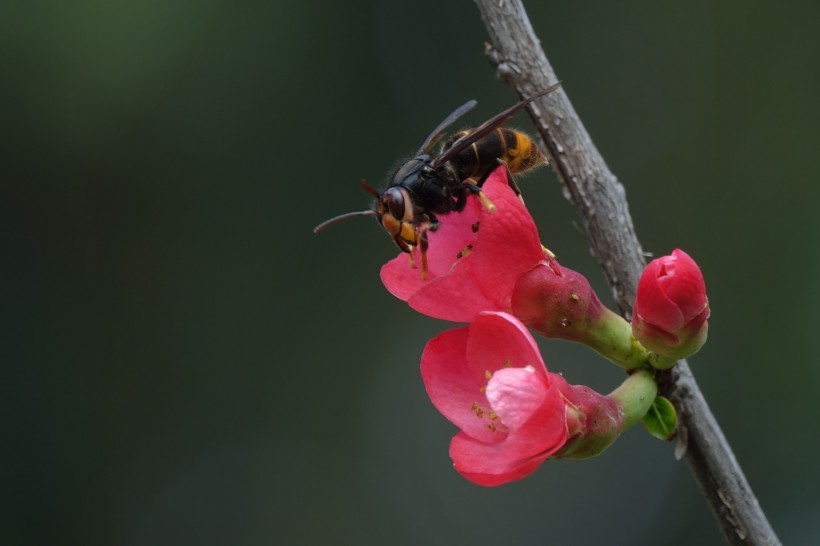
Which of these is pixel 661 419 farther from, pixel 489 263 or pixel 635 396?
pixel 489 263

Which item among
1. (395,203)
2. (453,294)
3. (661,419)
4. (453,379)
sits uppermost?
(395,203)

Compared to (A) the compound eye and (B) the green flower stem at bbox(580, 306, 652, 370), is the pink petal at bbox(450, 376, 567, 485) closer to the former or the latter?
(B) the green flower stem at bbox(580, 306, 652, 370)

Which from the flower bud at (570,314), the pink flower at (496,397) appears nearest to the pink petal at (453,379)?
the pink flower at (496,397)

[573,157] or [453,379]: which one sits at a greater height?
[573,157]

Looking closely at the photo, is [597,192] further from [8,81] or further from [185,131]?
[8,81]

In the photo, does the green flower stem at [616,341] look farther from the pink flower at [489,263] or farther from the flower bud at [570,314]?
the pink flower at [489,263]

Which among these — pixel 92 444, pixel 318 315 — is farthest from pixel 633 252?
pixel 92 444

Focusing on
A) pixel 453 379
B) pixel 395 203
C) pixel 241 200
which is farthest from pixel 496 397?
pixel 241 200

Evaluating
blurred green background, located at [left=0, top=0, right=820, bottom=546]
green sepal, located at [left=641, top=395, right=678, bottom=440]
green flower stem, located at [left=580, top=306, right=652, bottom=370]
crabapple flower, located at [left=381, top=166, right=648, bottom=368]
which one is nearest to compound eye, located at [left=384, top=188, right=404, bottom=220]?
crabapple flower, located at [left=381, top=166, right=648, bottom=368]
